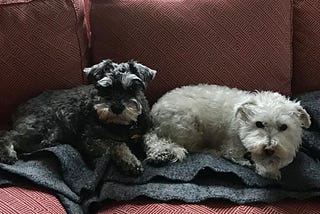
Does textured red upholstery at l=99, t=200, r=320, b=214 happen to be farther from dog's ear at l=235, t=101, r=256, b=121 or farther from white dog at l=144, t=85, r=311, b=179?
dog's ear at l=235, t=101, r=256, b=121

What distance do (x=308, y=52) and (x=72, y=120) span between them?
1.10 metres

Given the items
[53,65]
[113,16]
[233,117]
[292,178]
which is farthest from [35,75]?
[292,178]

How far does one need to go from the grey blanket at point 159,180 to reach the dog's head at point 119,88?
0.18 meters

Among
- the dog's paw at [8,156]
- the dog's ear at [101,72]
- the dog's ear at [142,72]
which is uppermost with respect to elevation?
the dog's ear at [142,72]

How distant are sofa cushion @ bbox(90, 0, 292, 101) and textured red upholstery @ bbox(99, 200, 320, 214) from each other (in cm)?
69

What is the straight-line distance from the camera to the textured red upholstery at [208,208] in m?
1.67

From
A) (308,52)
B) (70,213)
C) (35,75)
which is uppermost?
(308,52)

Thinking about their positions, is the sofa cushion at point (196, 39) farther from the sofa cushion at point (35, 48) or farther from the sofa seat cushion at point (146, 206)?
the sofa seat cushion at point (146, 206)

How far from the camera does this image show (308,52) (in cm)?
233

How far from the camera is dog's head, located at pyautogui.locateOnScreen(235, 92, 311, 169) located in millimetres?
1867

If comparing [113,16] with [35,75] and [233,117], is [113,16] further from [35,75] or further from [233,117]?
[233,117]

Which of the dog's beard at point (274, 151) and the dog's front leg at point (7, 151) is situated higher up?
the dog's beard at point (274, 151)

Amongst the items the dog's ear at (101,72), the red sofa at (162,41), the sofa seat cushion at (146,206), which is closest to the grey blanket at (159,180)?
the sofa seat cushion at (146,206)

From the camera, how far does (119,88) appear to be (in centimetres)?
204
